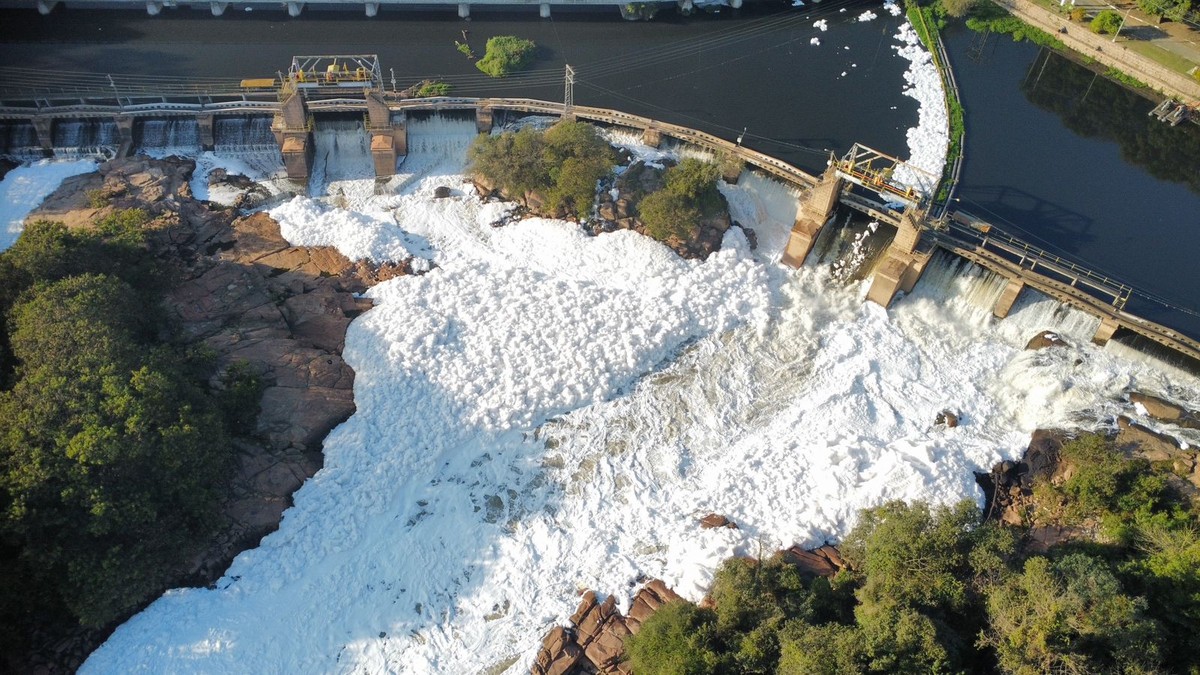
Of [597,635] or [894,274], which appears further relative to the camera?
[894,274]

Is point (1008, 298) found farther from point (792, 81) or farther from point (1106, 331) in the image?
point (792, 81)

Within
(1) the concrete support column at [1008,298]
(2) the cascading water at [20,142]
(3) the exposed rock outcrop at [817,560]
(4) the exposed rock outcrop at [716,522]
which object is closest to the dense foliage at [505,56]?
(2) the cascading water at [20,142]

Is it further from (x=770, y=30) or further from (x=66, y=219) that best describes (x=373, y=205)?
(x=770, y=30)

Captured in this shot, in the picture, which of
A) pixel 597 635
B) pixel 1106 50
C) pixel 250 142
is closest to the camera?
pixel 597 635

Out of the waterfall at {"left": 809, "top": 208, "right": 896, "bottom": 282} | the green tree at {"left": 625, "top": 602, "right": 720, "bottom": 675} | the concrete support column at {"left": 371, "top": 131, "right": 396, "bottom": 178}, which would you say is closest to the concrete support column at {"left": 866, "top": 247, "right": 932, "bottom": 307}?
the waterfall at {"left": 809, "top": 208, "right": 896, "bottom": 282}

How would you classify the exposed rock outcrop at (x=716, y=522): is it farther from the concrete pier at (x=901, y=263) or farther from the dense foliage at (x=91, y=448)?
the dense foliage at (x=91, y=448)

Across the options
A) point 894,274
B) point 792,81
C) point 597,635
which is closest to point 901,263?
point 894,274

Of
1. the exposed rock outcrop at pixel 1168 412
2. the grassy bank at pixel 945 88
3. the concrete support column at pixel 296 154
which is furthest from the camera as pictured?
the grassy bank at pixel 945 88
